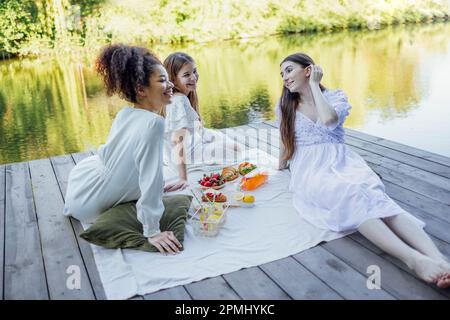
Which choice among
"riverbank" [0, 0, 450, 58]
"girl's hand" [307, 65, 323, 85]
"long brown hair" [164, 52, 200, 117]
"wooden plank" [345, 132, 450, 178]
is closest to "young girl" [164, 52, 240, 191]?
"long brown hair" [164, 52, 200, 117]

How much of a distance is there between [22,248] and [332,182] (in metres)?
1.71

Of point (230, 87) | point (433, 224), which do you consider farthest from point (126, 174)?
point (230, 87)

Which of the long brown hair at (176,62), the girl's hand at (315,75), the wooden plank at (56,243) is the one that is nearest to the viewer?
the wooden plank at (56,243)

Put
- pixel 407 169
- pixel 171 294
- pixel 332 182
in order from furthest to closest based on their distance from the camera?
1. pixel 407 169
2. pixel 332 182
3. pixel 171 294

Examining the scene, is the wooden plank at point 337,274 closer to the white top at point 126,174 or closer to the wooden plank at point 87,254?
the white top at point 126,174

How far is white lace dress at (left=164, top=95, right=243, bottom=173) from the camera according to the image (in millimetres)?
3102

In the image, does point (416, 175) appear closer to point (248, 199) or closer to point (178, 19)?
point (248, 199)

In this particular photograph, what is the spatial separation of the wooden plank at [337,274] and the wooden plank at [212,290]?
392 millimetres

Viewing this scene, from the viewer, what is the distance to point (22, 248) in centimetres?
230

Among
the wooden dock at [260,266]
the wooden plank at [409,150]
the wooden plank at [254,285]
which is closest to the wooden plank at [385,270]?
the wooden dock at [260,266]

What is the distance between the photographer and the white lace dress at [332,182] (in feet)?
7.16

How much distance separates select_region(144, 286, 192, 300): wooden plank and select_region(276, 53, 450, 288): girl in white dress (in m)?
0.87

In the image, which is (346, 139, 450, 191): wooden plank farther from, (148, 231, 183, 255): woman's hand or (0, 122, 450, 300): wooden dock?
(148, 231, 183, 255): woman's hand

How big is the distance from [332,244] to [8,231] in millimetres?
1830
